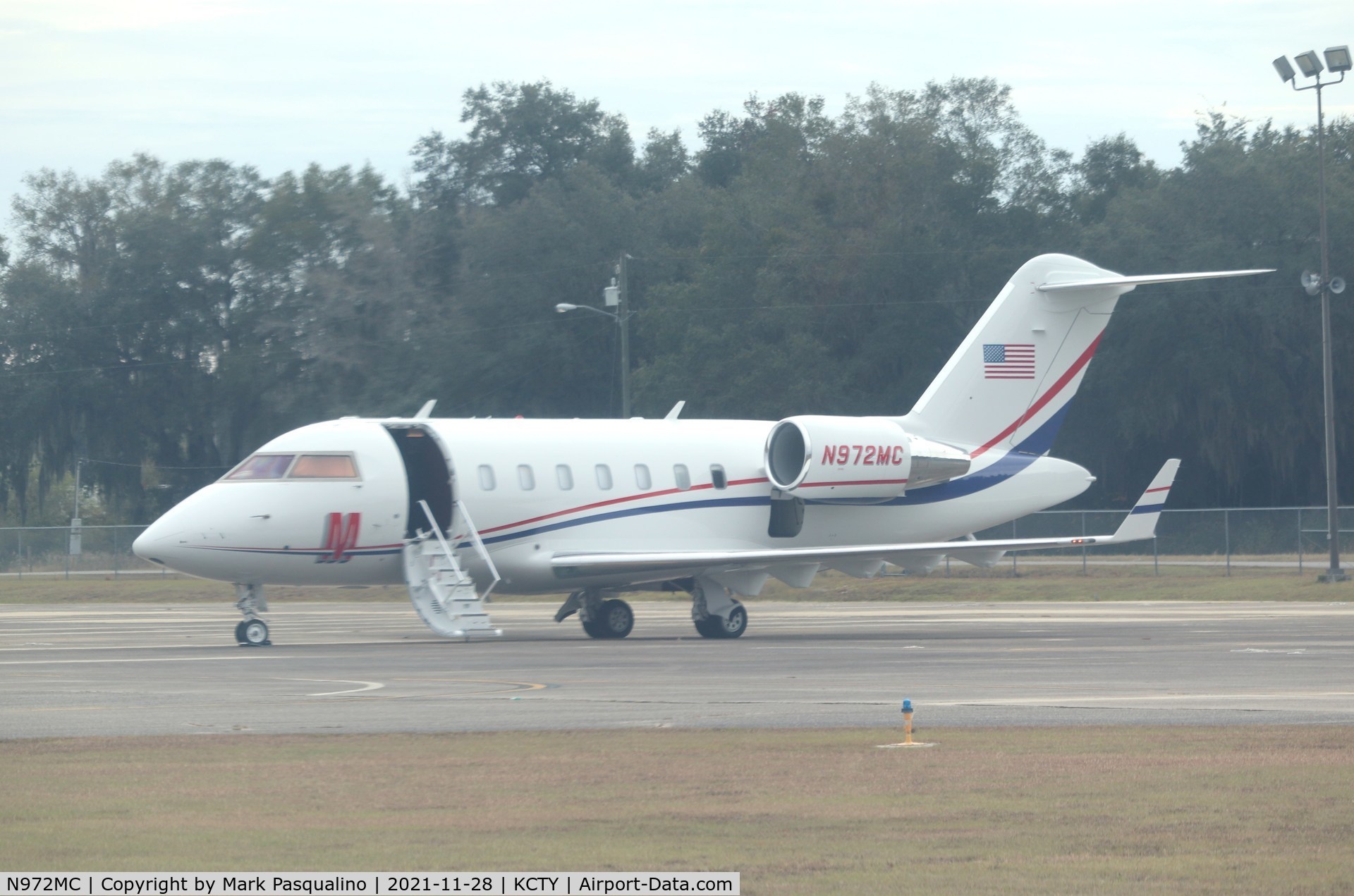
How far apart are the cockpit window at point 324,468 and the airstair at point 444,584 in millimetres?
1280

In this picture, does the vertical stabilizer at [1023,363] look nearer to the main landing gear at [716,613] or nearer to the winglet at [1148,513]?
the winglet at [1148,513]

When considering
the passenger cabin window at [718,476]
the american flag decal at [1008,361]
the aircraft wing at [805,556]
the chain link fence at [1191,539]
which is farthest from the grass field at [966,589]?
the aircraft wing at [805,556]

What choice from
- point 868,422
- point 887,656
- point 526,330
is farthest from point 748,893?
point 526,330

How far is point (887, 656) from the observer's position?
76.3 feet

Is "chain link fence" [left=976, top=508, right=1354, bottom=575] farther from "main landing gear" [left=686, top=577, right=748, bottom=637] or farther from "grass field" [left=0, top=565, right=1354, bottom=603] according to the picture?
"main landing gear" [left=686, top=577, right=748, bottom=637]

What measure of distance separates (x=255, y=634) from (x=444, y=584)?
301 cm

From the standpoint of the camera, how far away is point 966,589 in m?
46.2

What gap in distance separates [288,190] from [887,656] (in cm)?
5655

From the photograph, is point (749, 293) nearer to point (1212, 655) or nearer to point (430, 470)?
point (430, 470)

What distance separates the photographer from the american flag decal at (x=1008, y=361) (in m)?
32.8

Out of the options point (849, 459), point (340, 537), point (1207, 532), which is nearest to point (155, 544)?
point (340, 537)

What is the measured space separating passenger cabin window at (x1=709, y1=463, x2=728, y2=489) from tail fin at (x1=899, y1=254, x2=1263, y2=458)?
4.00 meters

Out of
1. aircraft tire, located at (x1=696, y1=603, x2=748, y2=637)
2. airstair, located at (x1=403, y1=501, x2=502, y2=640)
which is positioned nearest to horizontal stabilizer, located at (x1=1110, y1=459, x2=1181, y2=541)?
aircraft tire, located at (x1=696, y1=603, x2=748, y2=637)

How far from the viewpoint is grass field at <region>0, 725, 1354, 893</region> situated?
8539 mm
